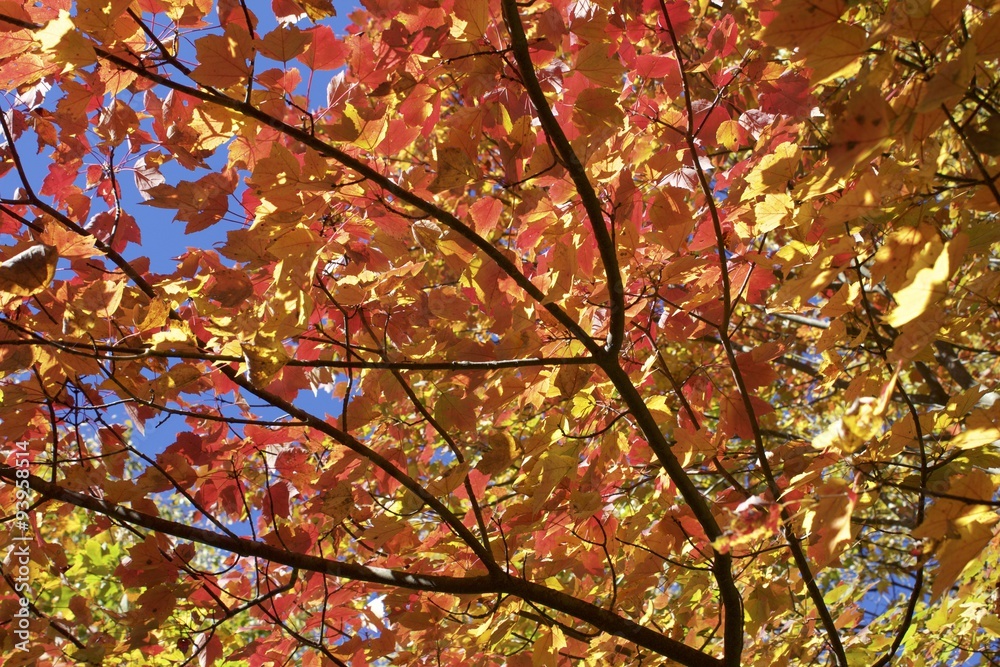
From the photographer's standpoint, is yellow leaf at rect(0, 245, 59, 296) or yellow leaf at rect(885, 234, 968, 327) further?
yellow leaf at rect(0, 245, 59, 296)

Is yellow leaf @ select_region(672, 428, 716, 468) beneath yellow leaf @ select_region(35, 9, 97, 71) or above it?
beneath

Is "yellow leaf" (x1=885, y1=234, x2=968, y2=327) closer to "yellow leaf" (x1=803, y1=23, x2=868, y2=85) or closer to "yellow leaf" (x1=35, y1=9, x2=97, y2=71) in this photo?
"yellow leaf" (x1=803, y1=23, x2=868, y2=85)

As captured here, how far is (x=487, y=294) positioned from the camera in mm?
1580

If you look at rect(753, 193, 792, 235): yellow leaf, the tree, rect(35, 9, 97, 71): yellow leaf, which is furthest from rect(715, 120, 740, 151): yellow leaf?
rect(35, 9, 97, 71): yellow leaf

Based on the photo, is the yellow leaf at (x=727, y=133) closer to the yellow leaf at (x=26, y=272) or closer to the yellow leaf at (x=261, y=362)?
the yellow leaf at (x=261, y=362)

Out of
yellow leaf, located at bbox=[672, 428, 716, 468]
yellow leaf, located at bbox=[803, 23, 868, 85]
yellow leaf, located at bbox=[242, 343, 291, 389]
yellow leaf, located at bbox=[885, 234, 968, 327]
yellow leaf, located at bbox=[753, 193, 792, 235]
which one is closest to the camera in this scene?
yellow leaf, located at bbox=[885, 234, 968, 327]

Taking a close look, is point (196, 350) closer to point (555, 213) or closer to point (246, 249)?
point (246, 249)

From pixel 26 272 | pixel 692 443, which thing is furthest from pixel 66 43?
pixel 692 443

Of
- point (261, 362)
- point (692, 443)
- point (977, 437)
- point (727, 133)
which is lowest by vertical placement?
point (977, 437)

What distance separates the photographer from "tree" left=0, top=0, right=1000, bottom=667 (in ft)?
3.80

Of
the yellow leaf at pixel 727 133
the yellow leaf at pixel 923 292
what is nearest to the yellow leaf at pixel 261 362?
the yellow leaf at pixel 923 292

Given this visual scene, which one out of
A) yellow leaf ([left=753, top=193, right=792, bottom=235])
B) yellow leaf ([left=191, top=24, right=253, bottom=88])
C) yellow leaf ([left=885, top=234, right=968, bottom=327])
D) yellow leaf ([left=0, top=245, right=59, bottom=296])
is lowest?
yellow leaf ([left=885, top=234, right=968, bottom=327])

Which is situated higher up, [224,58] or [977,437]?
[224,58]

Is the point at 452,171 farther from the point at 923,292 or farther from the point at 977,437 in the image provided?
the point at 977,437
